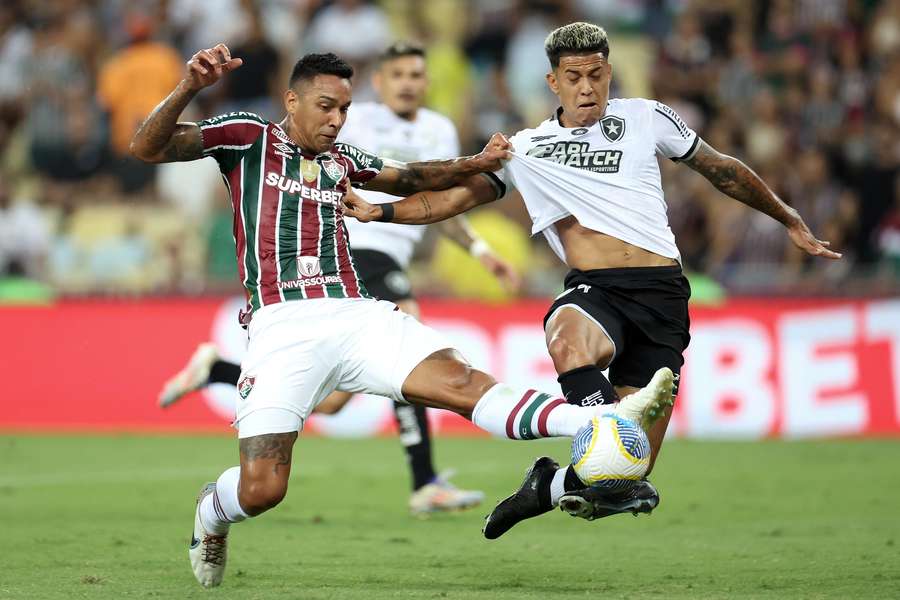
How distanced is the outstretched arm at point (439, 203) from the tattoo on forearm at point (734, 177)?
1096 millimetres

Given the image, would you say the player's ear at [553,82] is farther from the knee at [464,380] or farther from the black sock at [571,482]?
the black sock at [571,482]

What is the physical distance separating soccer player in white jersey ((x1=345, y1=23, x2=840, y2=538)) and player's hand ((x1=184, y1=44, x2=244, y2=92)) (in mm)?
1229

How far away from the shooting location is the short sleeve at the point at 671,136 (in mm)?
7488

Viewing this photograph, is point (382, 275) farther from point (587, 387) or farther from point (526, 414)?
point (526, 414)

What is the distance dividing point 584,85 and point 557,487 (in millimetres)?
2061

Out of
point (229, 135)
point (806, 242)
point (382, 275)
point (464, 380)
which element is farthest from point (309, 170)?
point (382, 275)

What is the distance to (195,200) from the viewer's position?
17.8 meters

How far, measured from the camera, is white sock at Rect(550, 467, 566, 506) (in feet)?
22.5

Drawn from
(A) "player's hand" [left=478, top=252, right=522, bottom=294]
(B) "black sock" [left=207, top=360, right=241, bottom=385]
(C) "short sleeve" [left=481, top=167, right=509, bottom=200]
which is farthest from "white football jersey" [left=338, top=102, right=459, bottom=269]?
(C) "short sleeve" [left=481, top=167, right=509, bottom=200]

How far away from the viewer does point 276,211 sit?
6.86m

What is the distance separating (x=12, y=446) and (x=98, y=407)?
4.85ft

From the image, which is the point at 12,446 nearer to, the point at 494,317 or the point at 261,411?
the point at 494,317

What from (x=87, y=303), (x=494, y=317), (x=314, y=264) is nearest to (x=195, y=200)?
(x=87, y=303)

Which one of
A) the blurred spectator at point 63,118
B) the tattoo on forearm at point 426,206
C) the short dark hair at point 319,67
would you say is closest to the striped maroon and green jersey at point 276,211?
the short dark hair at point 319,67
